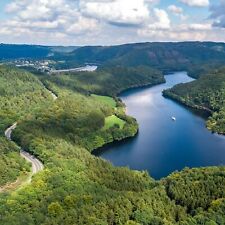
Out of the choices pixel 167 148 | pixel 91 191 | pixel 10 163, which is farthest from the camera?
pixel 167 148

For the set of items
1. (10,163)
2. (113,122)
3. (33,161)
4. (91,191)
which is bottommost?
(113,122)

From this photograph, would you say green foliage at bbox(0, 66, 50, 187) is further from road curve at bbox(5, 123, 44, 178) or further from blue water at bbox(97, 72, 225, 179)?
blue water at bbox(97, 72, 225, 179)

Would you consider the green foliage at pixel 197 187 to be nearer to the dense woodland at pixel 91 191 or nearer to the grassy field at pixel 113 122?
the dense woodland at pixel 91 191

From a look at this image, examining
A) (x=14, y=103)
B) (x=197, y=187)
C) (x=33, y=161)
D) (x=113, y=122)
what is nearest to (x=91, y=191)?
(x=197, y=187)

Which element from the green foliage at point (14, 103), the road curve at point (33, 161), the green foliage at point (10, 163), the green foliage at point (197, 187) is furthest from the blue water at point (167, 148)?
the green foliage at point (14, 103)

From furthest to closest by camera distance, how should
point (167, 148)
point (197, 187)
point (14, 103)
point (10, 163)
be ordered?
point (14, 103), point (167, 148), point (10, 163), point (197, 187)

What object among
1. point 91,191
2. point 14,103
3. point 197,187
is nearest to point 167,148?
point 197,187

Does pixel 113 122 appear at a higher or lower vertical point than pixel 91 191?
lower

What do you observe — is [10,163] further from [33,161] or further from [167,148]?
[167,148]

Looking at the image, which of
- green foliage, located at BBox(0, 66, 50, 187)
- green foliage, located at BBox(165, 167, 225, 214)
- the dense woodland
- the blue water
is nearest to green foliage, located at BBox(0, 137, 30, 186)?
green foliage, located at BBox(0, 66, 50, 187)

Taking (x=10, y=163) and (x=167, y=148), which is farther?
(x=167, y=148)
